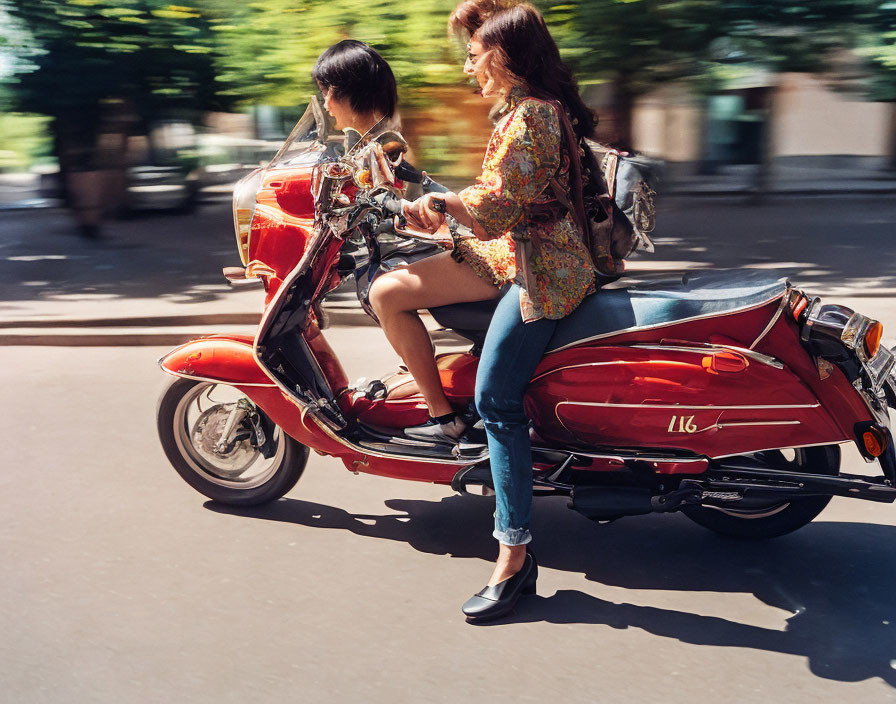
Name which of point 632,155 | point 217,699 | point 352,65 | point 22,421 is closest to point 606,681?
point 217,699

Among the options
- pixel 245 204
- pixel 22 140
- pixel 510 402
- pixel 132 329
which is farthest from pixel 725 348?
pixel 22 140

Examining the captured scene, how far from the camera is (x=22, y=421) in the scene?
5.39m

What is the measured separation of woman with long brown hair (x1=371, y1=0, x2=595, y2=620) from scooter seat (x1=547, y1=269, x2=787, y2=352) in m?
0.07

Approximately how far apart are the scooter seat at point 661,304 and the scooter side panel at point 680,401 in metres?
0.07

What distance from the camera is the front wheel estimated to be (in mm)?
4121

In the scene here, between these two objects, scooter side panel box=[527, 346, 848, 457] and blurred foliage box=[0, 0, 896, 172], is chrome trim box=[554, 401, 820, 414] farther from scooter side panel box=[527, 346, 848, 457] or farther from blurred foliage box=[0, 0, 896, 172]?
blurred foliage box=[0, 0, 896, 172]

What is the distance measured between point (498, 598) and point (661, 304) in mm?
1063

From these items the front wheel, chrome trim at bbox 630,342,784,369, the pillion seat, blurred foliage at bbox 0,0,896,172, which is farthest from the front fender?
blurred foliage at bbox 0,0,896,172

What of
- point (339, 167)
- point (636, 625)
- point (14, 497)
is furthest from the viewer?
point (14, 497)

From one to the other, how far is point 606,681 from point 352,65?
7.14ft

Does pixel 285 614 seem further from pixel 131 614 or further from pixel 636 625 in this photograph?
pixel 636 625

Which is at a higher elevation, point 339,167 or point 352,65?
point 352,65

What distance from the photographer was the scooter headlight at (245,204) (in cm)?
378

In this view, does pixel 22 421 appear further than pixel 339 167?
Yes
